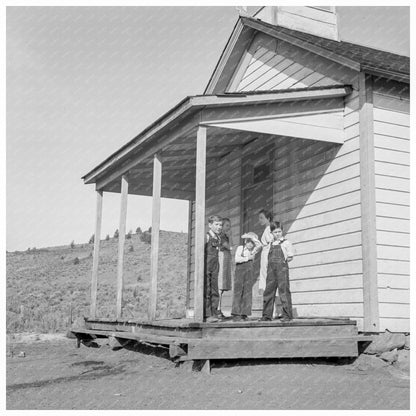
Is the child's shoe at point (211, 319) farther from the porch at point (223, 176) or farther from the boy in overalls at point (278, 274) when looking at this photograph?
the boy in overalls at point (278, 274)

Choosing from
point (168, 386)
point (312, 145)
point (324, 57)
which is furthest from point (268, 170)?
point (168, 386)

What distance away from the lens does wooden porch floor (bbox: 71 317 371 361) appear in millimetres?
6871

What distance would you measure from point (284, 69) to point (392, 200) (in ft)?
13.8

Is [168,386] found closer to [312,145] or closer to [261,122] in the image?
[261,122]

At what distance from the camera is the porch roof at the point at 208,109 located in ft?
25.7

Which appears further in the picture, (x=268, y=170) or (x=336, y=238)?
(x=268, y=170)

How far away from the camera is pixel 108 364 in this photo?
28.1 feet

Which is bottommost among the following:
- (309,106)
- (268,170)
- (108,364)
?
(108,364)

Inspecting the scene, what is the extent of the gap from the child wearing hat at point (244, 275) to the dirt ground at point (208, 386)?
1168 mm

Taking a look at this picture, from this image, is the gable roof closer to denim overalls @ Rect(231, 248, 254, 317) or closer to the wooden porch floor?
denim overalls @ Rect(231, 248, 254, 317)

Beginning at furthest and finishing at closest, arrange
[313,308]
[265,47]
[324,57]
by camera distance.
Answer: [265,47] → [324,57] → [313,308]

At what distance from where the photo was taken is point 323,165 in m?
9.32

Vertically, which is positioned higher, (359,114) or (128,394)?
(359,114)

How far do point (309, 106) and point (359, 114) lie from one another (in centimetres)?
81
